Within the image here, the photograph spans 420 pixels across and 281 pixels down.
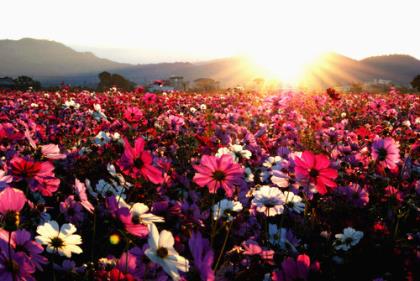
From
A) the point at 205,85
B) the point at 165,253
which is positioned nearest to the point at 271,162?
the point at 165,253

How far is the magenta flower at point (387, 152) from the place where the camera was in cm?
264

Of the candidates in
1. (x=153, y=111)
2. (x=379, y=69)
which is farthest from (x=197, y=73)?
(x=153, y=111)

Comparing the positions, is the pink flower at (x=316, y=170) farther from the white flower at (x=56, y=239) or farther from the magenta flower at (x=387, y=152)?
the magenta flower at (x=387, y=152)

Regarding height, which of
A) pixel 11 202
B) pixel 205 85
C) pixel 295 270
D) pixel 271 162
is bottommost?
pixel 205 85

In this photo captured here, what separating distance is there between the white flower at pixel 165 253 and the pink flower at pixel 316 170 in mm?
688

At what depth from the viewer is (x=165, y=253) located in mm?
1174

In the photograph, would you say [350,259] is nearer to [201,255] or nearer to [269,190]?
[269,190]

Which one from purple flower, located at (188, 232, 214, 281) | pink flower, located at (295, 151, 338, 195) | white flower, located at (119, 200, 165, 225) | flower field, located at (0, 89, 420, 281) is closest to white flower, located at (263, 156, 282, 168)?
flower field, located at (0, 89, 420, 281)

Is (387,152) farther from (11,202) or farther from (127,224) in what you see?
(11,202)

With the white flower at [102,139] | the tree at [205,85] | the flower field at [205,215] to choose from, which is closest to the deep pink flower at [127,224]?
the flower field at [205,215]

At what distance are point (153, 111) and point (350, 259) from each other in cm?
589

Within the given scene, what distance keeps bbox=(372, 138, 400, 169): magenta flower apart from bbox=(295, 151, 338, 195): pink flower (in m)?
1.10

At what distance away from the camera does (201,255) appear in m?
1.11

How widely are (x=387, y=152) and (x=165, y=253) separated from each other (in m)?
1.95
